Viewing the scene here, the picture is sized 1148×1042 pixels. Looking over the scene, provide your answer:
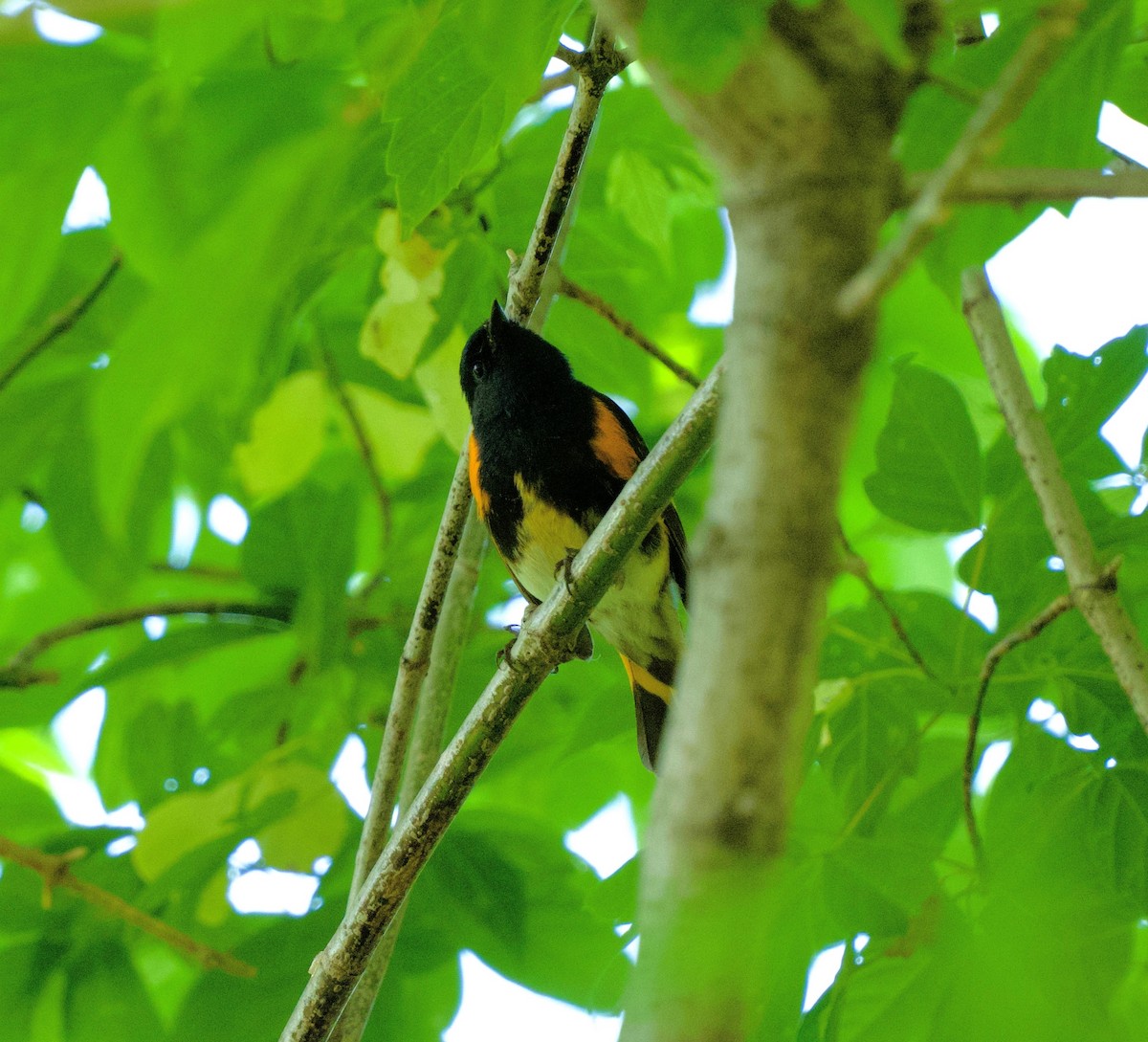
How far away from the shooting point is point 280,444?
230 centimetres

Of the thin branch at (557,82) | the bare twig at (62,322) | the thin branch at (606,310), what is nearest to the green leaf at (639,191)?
the thin branch at (557,82)

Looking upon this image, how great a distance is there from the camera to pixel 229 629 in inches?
98.0

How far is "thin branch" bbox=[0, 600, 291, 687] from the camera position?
8.21 ft

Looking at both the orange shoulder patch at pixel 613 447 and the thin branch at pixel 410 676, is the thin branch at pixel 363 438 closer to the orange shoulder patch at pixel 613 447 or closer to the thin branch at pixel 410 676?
the orange shoulder patch at pixel 613 447

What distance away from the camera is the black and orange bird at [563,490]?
2594mm

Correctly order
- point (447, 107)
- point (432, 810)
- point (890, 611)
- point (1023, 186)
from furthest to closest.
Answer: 1. point (890, 611)
2. point (432, 810)
3. point (447, 107)
4. point (1023, 186)

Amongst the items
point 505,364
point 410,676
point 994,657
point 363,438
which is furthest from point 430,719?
point 505,364

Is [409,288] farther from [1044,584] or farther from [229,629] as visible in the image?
[1044,584]

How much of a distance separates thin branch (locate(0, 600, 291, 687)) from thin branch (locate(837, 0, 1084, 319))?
2.09 meters

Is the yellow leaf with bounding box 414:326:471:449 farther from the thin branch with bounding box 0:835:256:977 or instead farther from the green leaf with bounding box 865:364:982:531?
the thin branch with bounding box 0:835:256:977

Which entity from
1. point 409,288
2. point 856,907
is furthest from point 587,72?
point 856,907

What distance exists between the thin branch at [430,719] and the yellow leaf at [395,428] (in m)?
0.60

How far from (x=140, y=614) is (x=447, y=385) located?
94cm

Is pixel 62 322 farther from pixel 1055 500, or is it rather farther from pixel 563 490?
pixel 1055 500
